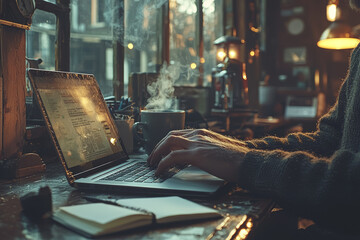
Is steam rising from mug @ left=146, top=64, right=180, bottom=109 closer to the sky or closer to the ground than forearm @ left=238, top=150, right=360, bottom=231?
closer to the sky

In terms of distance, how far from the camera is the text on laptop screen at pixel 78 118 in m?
0.95

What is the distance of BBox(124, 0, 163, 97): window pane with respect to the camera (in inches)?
85.6

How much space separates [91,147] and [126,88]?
1.14 metres

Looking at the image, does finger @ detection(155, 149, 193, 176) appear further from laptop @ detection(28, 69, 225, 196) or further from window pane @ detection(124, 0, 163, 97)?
window pane @ detection(124, 0, 163, 97)

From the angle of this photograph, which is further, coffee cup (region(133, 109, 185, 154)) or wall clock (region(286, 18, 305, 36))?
wall clock (region(286, 18, 305, 36))

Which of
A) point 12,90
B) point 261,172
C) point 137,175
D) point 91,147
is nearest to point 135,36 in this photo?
point 12,90

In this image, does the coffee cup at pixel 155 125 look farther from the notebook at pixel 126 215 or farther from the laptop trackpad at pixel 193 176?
the notebook at pixel 126 215

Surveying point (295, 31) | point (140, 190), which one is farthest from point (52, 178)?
point (295, 31)

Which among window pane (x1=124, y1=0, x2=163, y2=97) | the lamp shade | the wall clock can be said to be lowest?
window pane (x1=124, y1=0, x2=163, y2=97)

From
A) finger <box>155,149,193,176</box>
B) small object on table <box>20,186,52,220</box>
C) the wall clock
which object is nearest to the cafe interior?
small object on table <box>20,186,52,220</box>

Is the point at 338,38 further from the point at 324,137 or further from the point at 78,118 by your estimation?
the point at 78,118

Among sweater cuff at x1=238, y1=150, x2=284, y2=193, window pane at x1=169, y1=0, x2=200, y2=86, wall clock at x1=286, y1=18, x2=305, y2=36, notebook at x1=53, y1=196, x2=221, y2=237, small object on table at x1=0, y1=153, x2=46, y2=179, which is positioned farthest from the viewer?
wall clock at x1=286, y1=18, x2=305, y2=36

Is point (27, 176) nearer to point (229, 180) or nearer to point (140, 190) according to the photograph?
point (140, 190)

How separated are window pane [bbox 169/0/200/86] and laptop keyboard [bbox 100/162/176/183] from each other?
1.89 meters
